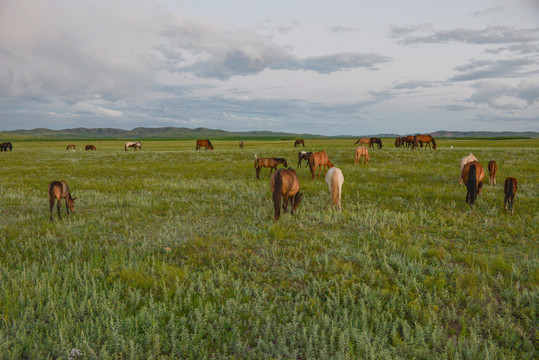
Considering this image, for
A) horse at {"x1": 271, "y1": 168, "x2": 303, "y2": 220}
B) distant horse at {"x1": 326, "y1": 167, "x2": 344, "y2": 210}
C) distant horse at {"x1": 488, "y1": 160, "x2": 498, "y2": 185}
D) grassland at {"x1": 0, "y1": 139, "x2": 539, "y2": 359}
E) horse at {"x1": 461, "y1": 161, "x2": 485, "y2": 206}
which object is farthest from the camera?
distant horse at {"x1": 488, "y1": 160, "x2": 498, "y2": 185}

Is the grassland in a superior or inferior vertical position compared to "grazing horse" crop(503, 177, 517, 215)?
inferior

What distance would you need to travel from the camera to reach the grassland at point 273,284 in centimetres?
395

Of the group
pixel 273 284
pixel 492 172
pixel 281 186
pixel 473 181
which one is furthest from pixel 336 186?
pixel 492 172

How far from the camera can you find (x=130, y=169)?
24688 mm

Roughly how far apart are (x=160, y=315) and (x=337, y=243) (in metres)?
4.50

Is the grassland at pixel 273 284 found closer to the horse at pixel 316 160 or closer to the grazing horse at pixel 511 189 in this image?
the grazing horse at pixel 511 189

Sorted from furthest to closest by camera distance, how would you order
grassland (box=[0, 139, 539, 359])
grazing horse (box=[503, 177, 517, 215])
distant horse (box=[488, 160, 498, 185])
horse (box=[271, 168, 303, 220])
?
distant horse (box=[488, 160, 498, 185])
grazing horse (box=[503, 177, 517, 215])
horse (box=[271, 168, 303, 220])
grassland (box=[0, 139, 539, 359])

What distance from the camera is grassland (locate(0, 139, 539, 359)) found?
3945 mm

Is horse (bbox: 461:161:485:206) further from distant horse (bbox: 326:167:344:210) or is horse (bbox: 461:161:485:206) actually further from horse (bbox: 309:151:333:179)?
horse (bbox: 309:151:333:179)

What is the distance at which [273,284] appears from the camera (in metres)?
5.53

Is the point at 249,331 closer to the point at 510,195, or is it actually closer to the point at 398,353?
the point at 398,353

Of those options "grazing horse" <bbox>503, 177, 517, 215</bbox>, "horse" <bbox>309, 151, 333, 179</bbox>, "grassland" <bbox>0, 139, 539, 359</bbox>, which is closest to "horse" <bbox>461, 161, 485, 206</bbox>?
"grassland" <bbox>0, 139, 539, 359</bbox>

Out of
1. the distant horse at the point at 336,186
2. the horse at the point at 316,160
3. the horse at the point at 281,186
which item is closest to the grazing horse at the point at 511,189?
the distant horse at the point at 336,186

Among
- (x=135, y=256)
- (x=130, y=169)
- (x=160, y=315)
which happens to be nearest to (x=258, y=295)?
(x=160, y=315)
